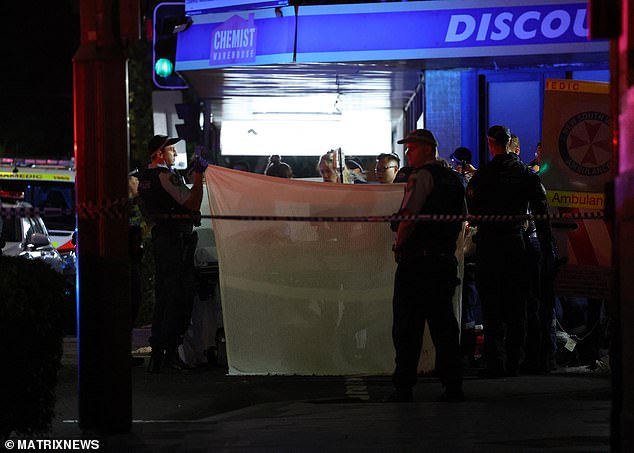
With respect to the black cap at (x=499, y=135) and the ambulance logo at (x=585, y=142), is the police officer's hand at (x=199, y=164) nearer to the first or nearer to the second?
the black cap at (x=499, y=135)

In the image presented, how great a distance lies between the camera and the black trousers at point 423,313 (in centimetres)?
889

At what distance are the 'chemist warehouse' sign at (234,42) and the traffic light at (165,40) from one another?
457 millimetres

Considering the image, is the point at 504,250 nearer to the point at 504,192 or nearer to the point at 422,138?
the point at 504,192

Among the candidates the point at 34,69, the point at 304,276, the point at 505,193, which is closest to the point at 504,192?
the point at 505,193

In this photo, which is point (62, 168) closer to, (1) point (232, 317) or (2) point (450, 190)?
(1) point (232, 317)

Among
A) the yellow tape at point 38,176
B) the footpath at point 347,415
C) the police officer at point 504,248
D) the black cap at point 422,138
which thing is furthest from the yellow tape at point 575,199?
the yellow tape at point 38,176

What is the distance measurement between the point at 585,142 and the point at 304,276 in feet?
8.65

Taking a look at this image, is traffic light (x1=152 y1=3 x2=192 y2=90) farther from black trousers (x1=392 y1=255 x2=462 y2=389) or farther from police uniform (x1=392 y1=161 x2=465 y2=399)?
black trousers (x1=392 y1=255 x2=462 y2=389)

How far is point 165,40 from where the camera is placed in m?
15.2

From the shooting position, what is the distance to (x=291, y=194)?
1048cm

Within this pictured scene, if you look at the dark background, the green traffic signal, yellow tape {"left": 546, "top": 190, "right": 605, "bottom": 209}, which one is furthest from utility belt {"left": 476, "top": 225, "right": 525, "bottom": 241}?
the dark background

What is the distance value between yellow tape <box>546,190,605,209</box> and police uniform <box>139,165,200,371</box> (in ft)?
9.99

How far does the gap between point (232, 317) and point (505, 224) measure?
2354 millimetres

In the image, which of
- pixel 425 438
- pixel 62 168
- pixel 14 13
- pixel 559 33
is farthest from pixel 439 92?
pixel 14 13
